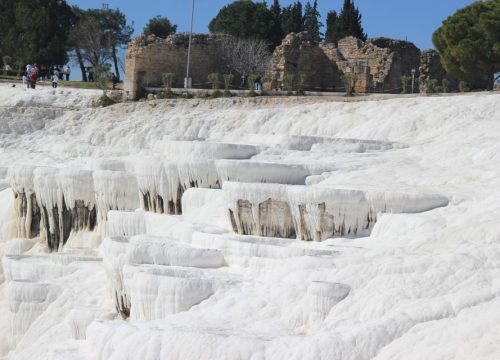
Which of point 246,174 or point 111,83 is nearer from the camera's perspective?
point 246,174

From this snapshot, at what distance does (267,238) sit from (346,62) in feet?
53.5

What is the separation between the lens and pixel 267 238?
13.9 m

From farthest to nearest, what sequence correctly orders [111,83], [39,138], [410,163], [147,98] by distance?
[111,83] → [147,98] → [39,138] → [410,163]

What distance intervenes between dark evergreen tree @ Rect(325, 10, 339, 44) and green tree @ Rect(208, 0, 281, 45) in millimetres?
1775

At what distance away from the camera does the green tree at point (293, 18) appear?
154ft

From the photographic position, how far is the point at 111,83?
1265 inches

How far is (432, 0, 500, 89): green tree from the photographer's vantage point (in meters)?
26.3

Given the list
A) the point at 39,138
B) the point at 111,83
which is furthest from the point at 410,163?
the point at 111,83

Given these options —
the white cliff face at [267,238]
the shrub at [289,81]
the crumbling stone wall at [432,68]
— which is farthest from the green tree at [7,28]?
the white cliff face at [267,238]

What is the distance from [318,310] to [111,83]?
71.8 feet

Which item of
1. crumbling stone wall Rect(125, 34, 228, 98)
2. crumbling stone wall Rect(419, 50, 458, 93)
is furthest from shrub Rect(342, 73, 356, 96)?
crumbling stone wall Rect(125, 34, 228, 98)

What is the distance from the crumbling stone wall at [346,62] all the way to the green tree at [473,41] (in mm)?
1214

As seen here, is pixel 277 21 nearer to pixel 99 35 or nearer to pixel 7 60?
pixel 99 35

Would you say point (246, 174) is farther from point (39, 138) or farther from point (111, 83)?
point (111, 83)
